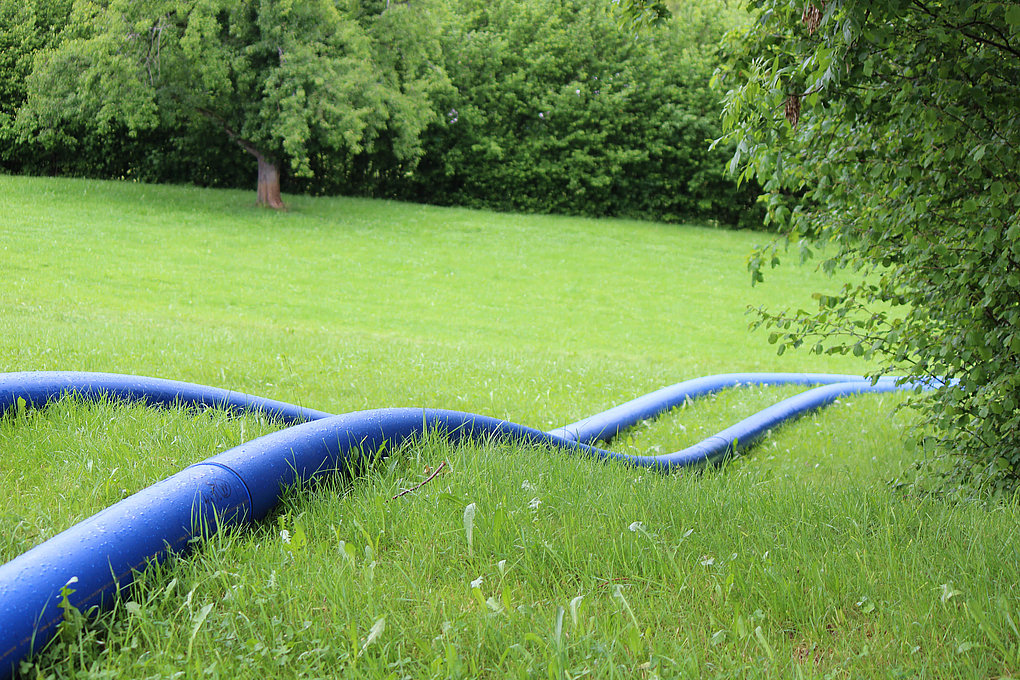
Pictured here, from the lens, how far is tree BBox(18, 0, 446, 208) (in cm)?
1933

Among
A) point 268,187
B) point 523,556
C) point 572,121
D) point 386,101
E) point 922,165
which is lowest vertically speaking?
point 523,556

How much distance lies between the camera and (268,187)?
23.6m

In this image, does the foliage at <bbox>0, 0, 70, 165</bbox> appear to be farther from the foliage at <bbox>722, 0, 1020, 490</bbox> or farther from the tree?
the foliage at <bbox>722, 0, 1020, 490</bbox>

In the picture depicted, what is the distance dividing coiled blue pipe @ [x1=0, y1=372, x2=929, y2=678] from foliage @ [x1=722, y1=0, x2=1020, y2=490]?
1439 mm

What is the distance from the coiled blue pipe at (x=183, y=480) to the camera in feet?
6.40

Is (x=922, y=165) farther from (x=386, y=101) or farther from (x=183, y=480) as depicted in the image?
(x=386, y=101)

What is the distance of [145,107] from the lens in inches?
785

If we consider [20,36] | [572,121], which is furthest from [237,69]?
[572,121]

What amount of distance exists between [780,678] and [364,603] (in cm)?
106

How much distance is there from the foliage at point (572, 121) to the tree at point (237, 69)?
5494 mm

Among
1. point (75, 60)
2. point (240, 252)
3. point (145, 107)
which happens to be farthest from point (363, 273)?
point (75, 60)

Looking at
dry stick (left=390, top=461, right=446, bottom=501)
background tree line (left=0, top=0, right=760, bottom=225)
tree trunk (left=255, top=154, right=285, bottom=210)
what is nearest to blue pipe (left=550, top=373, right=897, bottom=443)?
dry stick (left=390, top=461, right=446, bottom=501)

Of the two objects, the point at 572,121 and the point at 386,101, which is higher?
the point at 572,121

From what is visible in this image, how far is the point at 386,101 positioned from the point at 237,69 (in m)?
4.31
